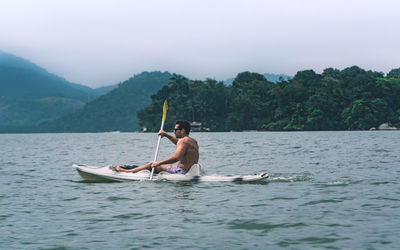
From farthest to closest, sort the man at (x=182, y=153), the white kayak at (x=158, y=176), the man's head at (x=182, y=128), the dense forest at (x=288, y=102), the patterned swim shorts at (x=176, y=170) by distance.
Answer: the dense forest at (x=288, y=102) → the patterned swim shorts at (x=176, y=170) → the white kayak at (x=158, y=176) → the man's head at (x=182, y=128) → the man at (x=182, y=153)

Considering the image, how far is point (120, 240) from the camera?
833cm

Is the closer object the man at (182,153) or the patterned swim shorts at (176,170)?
the man at (182,153)

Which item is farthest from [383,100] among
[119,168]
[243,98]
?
[119,168]

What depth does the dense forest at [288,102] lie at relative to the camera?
4633 inches

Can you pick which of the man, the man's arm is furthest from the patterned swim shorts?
the man's arm

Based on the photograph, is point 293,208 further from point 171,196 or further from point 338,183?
point 338,183

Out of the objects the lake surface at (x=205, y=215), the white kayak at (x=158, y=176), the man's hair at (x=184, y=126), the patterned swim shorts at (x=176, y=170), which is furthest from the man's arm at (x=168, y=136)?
the lake surface at (x=205, y=215)

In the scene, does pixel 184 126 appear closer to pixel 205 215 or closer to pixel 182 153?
pixel 182 153

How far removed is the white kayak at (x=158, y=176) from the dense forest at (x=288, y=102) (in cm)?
10499

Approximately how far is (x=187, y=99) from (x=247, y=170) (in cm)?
12942

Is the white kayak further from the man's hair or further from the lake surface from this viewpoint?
the man's hair

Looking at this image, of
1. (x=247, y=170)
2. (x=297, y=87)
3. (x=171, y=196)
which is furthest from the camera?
(x=297, y=87)

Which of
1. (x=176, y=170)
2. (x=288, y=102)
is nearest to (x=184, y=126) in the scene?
(x=176, y=170)

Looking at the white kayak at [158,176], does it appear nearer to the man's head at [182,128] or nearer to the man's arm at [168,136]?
the man's head at [182,128]
